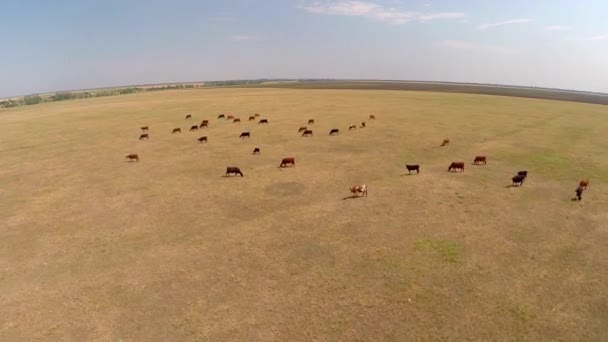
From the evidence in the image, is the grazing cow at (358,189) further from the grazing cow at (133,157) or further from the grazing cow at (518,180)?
the grazing cow at (133,157)

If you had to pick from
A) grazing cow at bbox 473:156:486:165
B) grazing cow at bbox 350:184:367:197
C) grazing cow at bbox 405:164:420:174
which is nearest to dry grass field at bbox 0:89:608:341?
grazing cow at bbox 350:184:367:197

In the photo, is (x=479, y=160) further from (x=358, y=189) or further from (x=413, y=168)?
(x=358, y=189)

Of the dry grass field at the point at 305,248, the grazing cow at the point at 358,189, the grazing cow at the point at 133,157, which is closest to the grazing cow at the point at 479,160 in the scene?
the dry grass field at the point at 305,248

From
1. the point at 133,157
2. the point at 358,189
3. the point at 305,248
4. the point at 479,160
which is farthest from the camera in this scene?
the point at 133,157

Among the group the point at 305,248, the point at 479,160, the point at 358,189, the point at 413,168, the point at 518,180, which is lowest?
the point at 305,248

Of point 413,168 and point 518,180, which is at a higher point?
point 413,168

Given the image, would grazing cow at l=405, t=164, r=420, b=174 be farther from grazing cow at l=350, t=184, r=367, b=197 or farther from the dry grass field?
grazing cow at l=350, t=184, r=367, b=197

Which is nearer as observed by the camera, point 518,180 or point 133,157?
point 518,180

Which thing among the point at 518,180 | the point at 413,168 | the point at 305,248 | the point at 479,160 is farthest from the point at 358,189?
the point at 479,160

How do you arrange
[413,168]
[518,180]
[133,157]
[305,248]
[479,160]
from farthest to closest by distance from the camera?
[133,157]
[479,160]
[413,168]
[518,180]
[305,248]
